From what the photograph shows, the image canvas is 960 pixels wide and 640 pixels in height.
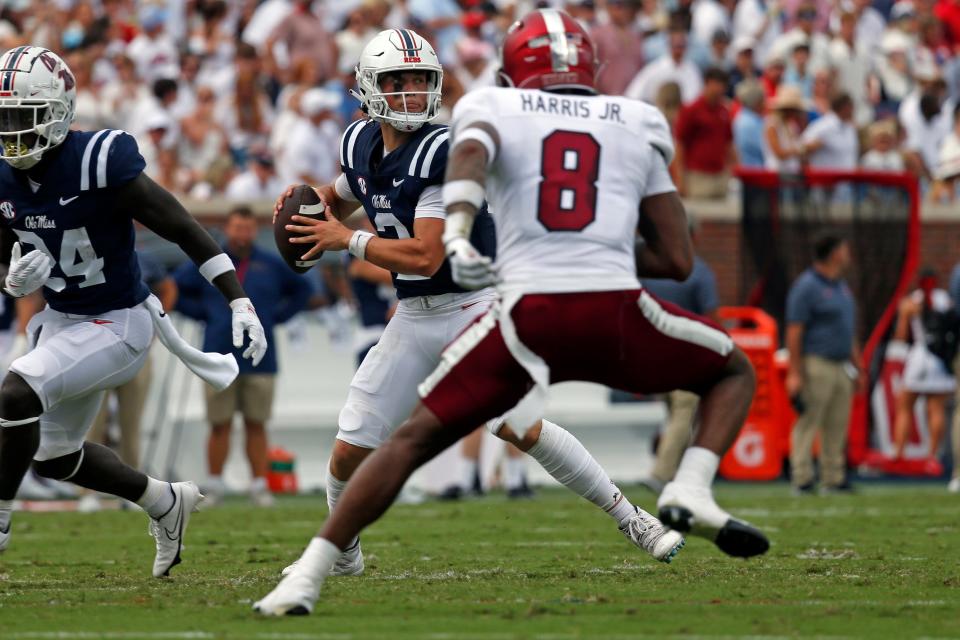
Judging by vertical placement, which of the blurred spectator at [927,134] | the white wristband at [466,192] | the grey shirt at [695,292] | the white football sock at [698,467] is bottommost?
the white football sock at [698,467]

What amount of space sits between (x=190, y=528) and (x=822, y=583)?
3885mm

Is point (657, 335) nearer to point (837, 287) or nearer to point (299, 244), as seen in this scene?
point (299, 244)

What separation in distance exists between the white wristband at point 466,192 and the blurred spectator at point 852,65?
11.8 meters

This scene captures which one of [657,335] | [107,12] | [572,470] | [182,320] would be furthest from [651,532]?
[107,12]

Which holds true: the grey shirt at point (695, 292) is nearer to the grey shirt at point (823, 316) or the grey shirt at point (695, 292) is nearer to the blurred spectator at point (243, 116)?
the grey shirt at point (823, 316)

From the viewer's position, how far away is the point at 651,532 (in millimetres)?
5969

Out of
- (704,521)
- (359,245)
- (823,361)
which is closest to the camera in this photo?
(704,521)

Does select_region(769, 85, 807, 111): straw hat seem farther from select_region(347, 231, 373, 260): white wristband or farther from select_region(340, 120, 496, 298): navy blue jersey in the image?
select_region(347, 231, 373, 260): white wristband

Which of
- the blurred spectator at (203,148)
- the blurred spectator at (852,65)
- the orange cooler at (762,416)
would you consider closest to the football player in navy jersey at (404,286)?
the orange cooler at (762,416)

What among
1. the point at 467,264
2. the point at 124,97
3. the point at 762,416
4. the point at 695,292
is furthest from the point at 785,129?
the point at 467,264

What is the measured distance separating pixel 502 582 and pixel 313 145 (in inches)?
347

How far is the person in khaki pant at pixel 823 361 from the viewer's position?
11.3m

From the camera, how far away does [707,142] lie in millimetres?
13906

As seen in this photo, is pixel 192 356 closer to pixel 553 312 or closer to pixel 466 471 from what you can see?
pixel 553 312
